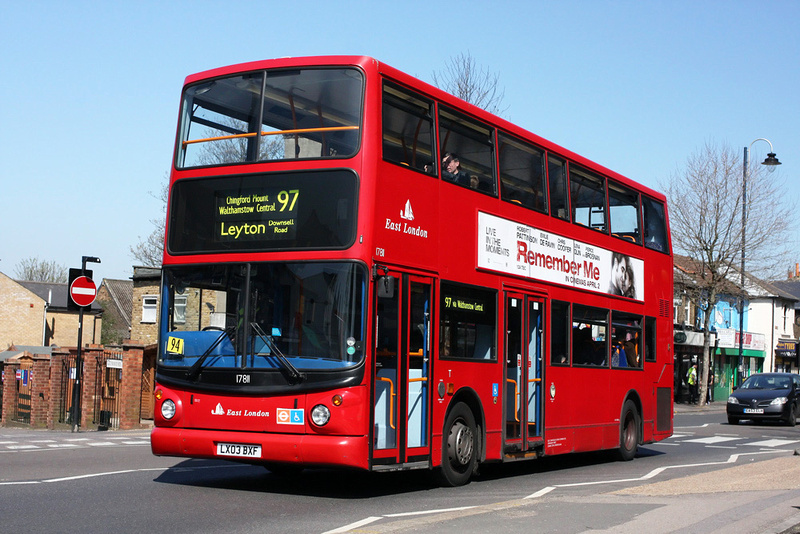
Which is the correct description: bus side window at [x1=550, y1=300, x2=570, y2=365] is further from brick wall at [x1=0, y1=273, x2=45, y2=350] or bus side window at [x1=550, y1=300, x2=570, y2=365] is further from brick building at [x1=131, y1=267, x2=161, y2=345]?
brick wall at [x1=0, y1=273, x2=45, y2=350]

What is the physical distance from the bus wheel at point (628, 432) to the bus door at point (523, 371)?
3.58m

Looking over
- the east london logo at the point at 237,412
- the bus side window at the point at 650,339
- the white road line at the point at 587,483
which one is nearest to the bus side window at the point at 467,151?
the east london logo at the point at 237,412

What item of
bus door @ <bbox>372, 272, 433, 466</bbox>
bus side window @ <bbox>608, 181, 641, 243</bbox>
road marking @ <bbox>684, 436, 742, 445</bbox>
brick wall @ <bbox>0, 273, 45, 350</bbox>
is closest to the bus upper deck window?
bus door @ <bbox>372, 272, 433, 466</bbox>

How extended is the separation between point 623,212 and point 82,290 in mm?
12569

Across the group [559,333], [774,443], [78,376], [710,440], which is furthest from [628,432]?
[78,376]

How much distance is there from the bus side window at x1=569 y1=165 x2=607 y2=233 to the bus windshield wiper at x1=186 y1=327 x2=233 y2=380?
683cm

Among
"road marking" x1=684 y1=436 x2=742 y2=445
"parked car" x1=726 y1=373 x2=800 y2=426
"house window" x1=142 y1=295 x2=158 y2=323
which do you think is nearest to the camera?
"road marking" x1=684 y1=436 x2=742 y2=445

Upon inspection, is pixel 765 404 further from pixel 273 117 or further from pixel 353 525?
pixel 353 525

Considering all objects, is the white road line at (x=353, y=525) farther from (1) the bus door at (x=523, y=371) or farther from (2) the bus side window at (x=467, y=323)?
(1) the bus door at (x=523, y=371)

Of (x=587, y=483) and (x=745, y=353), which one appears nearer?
(x=587, y=483)

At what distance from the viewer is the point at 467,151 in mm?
12188

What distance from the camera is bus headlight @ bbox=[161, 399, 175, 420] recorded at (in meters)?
10.4

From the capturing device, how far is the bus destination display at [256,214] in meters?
10.1

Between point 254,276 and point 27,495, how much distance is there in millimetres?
3206
